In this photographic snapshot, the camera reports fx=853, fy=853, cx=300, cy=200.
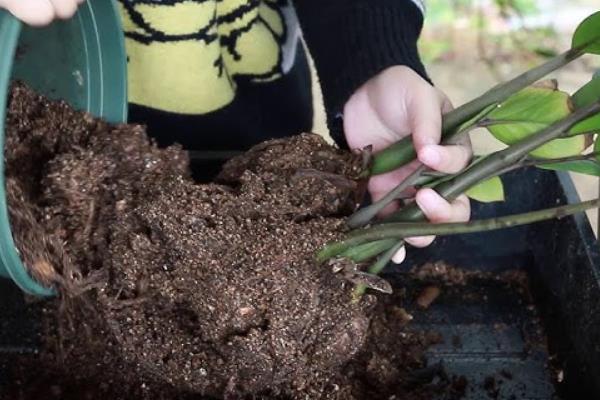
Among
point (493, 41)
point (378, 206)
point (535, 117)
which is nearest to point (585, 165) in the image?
point (535, 117)

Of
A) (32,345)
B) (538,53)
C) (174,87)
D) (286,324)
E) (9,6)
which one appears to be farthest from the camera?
(538,53)

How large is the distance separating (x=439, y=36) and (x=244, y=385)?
4.40ft

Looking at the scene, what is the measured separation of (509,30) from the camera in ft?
6.07

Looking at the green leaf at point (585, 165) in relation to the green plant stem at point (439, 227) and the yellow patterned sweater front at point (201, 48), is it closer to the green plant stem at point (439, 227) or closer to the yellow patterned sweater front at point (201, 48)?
the green plant stem at point (439, 227)

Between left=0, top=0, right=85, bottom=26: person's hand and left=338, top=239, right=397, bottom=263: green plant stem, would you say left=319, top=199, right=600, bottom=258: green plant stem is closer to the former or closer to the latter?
left=338, top=239, right=397, bottom=263: green plant stem

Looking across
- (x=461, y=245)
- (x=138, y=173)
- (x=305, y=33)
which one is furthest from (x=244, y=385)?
(x=305, y=33)

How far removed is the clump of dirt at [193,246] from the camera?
0.61m

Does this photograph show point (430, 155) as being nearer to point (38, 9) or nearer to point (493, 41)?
point (38, 9)

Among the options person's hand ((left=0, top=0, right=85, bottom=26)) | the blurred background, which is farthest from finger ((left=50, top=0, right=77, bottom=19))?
the blurred background

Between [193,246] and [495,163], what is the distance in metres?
0.22

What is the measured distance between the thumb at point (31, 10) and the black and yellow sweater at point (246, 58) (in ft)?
0.95

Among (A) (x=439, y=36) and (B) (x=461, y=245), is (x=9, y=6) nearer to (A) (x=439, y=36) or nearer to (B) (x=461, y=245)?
(B) (x=461, y=245)

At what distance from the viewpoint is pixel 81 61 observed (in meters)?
0.66

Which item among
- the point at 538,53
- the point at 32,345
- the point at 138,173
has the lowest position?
the point at 538,53
